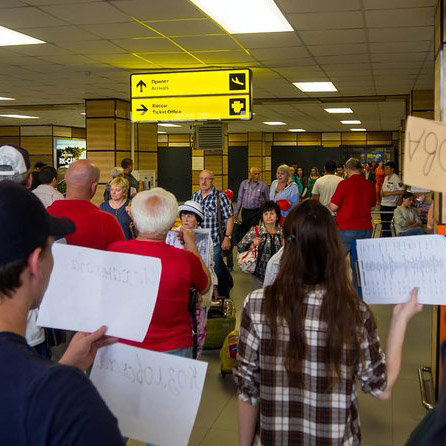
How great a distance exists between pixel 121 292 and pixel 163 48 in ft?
18.2

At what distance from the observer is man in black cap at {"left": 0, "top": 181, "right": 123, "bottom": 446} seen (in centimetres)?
87

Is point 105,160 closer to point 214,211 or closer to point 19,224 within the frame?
point 214,211

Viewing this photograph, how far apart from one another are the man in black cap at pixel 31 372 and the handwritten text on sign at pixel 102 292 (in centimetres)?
55

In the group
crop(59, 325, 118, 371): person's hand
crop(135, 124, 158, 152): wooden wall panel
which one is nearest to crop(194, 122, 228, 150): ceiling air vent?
crop(135, 124, 158, 152): wooden wall panel

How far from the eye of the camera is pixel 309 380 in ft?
5.79

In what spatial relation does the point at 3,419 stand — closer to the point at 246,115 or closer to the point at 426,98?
the point at 246,115

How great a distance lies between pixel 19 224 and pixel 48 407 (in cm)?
29

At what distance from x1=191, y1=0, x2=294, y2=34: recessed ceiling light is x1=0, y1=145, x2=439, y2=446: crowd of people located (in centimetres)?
239

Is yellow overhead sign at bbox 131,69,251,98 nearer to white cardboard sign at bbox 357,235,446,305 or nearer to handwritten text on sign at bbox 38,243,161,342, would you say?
white cardboard sign at bbox 357,235,446,305

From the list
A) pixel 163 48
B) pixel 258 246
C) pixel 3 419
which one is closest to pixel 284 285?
pixel 3 419

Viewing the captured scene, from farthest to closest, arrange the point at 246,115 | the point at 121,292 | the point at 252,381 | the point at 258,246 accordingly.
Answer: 1. the point at 246,115
2. the point at 258,246
3. the point at 252,381
4. the point at 121,292

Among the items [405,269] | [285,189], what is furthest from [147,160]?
[405,269]

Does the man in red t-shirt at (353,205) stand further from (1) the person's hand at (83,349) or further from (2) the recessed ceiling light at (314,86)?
(1) the person's hand at (83,349)

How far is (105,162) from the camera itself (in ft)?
36.7
